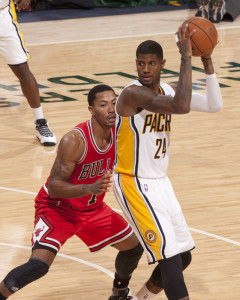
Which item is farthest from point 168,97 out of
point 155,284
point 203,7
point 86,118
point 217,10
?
point 217,10

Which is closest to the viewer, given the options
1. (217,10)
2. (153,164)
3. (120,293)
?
(153,164)

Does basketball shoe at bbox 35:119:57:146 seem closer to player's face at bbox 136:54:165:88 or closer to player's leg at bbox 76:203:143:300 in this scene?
player's leg at bbox 76:203:143:300

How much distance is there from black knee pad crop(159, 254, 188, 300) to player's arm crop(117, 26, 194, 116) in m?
0.86

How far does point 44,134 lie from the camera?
8.29 m

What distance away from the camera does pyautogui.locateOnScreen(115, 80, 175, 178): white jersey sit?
425 centimetres

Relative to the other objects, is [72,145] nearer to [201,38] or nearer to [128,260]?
[128,260]

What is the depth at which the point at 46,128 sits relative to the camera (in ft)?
27.3

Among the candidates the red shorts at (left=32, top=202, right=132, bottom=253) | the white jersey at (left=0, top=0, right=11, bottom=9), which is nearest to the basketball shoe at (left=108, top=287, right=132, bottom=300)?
the red shorts at (left=32, top=202, right=132, bottom=253)

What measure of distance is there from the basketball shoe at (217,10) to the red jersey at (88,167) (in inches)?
427

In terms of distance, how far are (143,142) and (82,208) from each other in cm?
67

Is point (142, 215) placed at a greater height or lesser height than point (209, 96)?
lesser

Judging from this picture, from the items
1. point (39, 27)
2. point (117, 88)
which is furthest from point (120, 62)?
point (39, 27)

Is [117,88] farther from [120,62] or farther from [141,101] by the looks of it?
[141,101]

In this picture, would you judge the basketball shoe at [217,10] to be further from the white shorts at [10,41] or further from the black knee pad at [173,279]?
the black knee pad at [173,279]
